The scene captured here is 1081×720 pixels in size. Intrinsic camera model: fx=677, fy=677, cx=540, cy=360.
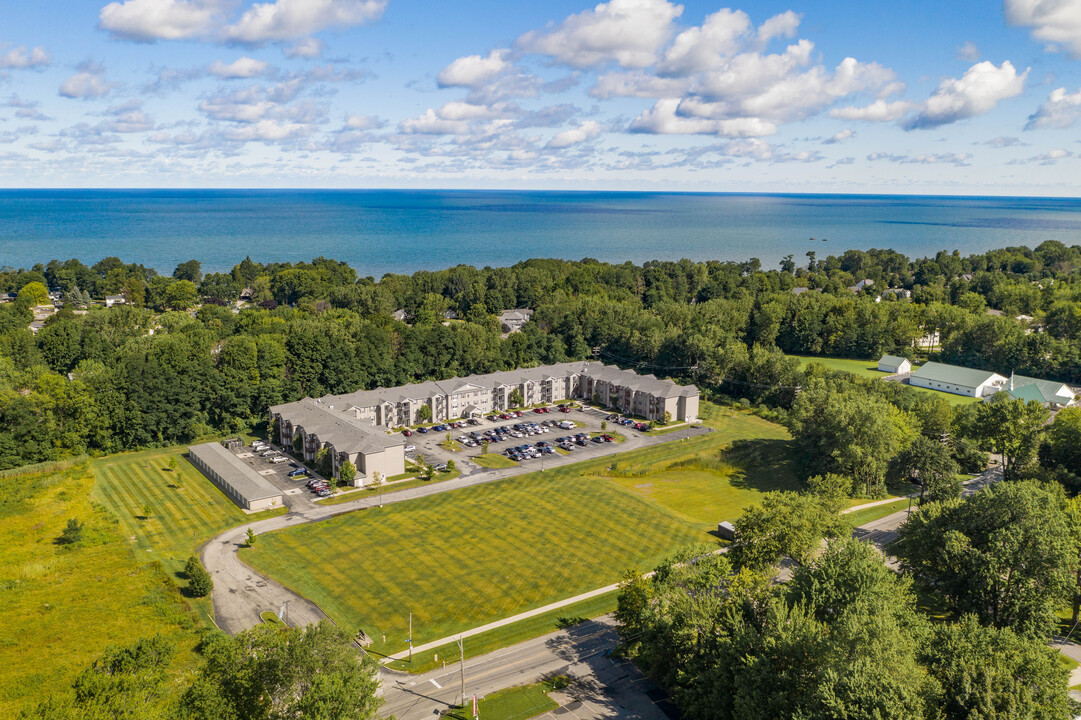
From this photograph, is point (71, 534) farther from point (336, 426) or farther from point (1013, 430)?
point (1013, 430)

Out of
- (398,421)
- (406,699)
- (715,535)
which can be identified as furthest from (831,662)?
(398,421)

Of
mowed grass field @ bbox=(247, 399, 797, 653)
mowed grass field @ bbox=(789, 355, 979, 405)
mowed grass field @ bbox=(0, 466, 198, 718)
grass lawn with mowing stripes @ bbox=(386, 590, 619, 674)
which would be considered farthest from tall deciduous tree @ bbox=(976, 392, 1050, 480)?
mowed grass field @ bbox=(0, 466, 198, 718)

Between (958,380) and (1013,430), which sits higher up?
(1013,430)

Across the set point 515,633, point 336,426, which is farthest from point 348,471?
point 515,633

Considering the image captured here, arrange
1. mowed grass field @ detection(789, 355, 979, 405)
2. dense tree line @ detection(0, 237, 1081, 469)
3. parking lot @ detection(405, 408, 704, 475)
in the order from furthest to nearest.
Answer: mowed grass field @ detection(789, 355, 979, 405) → dense tree line @ detection(0, 237, 1081, 469) → parking lot @ detection(405, 408, 704, 475)

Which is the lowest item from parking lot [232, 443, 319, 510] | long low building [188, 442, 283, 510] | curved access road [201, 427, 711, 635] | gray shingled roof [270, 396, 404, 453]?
curved access road [201, 427, 711, 635]

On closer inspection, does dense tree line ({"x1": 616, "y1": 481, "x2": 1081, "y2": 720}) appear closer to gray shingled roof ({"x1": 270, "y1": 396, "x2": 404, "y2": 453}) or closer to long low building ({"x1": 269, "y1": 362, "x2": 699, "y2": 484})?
gray shingled roof ({"x1": 270, "y1": 396, "x2": 404, "y2": 453})
